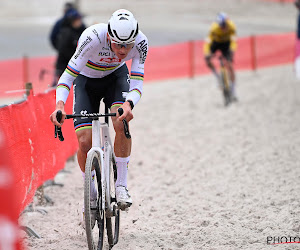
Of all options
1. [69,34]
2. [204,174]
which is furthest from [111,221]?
[69,34]

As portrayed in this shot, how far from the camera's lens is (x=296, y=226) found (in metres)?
5.45

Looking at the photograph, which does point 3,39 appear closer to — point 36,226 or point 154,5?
point 154,5

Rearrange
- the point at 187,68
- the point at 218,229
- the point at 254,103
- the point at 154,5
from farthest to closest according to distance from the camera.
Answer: the point at 154,5 < the point at 187,68 < the point at 254,103 < the point at 218,229

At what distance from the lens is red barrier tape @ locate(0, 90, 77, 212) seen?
18.4 ft

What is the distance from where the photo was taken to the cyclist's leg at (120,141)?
5227mm

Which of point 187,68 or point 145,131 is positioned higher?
point 187,68

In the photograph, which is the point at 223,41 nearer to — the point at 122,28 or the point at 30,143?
the point at 30,143

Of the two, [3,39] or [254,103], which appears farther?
[3,39]

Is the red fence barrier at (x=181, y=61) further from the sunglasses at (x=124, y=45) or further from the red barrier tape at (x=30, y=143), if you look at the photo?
the sunglasses at (x=124, y=45)

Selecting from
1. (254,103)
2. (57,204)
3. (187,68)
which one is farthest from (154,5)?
(57,204)

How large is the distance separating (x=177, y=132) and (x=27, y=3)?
122 feet

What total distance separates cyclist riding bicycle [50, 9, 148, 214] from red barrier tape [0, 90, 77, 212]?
0.76 metres

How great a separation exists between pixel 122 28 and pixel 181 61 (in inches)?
569

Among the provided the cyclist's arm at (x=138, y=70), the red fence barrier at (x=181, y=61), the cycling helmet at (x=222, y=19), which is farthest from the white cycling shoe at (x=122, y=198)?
the red fence barrier at (x=181, y=61)
